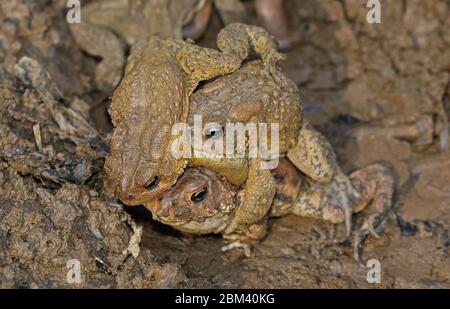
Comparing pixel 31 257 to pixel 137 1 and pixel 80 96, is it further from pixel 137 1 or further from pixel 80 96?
pixel 137 1

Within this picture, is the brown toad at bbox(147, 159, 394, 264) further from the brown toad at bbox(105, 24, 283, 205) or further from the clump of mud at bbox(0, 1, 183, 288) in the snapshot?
the clump of mud at bbox(0, 1, 183, 288)

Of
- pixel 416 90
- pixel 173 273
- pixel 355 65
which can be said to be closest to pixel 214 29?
pixel 355 65

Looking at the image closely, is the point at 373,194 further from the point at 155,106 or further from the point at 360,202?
the point at 155,106

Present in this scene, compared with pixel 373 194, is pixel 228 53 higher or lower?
higher

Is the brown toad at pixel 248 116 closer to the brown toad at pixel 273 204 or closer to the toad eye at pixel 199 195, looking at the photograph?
the brown toad at pixel 273 204

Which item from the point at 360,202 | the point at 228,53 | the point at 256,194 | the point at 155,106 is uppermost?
the point at 228,53

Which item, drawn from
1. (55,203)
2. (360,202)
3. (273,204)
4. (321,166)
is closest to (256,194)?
(273,204)

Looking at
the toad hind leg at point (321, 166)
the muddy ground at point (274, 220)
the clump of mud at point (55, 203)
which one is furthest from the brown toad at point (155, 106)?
the toad hind leg at point (321, 166)

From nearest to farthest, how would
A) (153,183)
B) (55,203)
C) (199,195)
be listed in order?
1. (153,183)
2. (55,203)
3. (199,195)
